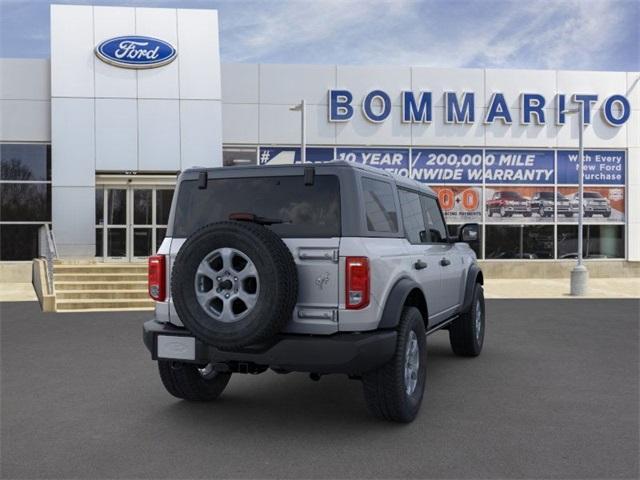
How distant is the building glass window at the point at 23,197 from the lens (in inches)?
768

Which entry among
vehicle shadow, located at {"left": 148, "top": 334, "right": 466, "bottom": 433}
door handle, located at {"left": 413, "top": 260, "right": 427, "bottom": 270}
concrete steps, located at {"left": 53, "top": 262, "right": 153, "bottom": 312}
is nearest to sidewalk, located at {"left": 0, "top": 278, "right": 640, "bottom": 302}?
concrete steps, located at {"left": 53, "top": 262, "right": 153, "bottom": 312}

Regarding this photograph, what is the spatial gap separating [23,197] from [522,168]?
15.7m

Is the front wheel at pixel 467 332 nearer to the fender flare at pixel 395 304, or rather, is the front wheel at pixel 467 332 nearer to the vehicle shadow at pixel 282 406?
the vehicle shadow at pixel 282 406

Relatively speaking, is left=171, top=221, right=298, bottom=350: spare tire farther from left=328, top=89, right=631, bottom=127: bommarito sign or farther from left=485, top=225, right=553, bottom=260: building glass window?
left=485, top=225, right=553, bottom=260: building glass window

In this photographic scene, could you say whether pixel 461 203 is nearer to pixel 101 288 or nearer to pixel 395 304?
pixel 101 288

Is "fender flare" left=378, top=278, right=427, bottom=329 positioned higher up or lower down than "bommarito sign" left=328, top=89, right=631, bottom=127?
lower down

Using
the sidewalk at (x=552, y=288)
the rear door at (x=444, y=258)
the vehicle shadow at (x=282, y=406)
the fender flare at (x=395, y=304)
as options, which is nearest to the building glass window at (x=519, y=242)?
the sidewalk at (x=552, y=288)

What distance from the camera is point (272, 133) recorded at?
794 inches

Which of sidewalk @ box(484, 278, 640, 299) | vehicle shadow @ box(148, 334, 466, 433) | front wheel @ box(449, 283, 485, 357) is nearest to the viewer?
vehicle shadow @ box(148, 334, 466, 433)

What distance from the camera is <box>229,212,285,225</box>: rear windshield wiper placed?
4.75 m

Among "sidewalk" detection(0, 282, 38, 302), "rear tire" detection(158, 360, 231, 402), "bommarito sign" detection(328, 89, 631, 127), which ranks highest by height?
"bommarito sign" detection(328, 89, 631, 127)

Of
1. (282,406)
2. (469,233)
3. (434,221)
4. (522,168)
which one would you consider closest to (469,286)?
(469,233)

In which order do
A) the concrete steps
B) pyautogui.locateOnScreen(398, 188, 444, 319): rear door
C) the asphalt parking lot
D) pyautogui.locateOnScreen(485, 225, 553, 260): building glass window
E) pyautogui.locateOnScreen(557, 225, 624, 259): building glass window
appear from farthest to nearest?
pyautogui.locateOnScreen(557, 225, 624, 259): building glass window < pyautogui.locateOnScreen(485, 225, 553, 260): building glass window < the concrete steps < pyautogui.locateOnScreen(398, 188, 444, 319): rear door < the asphalt parking lot

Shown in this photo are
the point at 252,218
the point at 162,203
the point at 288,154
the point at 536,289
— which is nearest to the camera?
the point at 252,218
